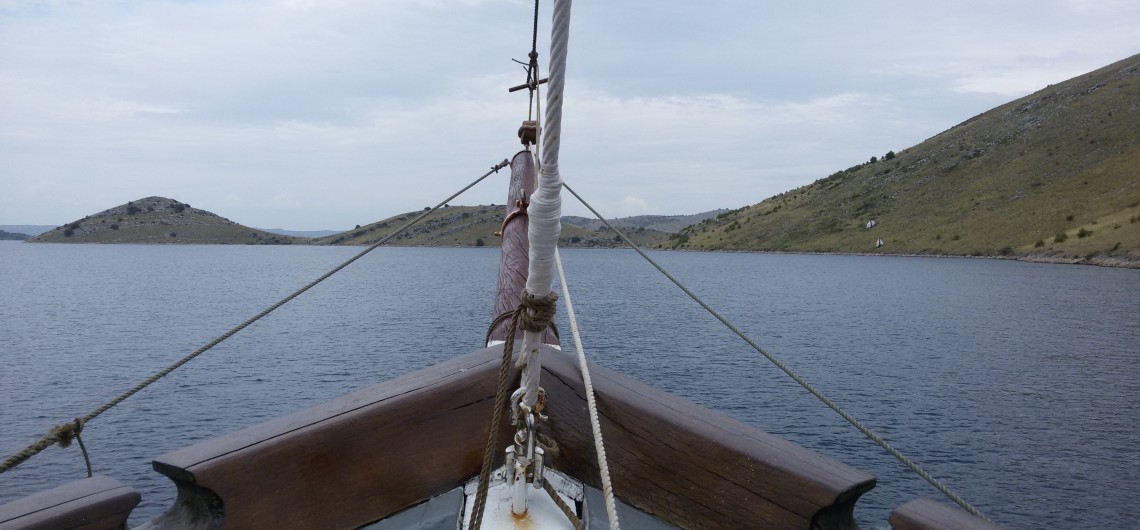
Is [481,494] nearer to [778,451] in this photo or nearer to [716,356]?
[778,451]

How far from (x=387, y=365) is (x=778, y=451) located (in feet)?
80.8

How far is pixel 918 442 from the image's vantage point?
1742 cm

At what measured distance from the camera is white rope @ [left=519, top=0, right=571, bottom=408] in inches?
109

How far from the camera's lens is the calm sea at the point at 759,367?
1545 cm

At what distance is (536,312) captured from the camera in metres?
2.94

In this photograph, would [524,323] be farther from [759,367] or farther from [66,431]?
[759,367]

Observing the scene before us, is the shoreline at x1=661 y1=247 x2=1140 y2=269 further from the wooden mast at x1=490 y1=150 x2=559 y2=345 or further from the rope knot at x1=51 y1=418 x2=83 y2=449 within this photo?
the rope knot at x1=51 y1=418 x2=83 y2=449

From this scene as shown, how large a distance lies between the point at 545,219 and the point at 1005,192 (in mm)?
110694

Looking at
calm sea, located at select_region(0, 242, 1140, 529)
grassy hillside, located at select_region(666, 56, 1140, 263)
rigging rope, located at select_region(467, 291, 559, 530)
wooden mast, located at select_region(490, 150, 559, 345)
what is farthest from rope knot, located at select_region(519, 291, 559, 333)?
grassy hillside, located at select_region(666, 56, 1140, 263)

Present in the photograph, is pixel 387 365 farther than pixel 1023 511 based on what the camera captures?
Yes

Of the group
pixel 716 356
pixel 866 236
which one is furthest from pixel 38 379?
pixel 866 236

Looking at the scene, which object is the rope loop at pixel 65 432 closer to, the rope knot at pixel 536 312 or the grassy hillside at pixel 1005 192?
the rope knot at pixel 536 312

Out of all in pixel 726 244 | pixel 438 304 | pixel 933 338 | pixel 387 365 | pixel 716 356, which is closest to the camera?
pixel 387 365

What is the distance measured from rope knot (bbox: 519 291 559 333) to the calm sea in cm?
1030
